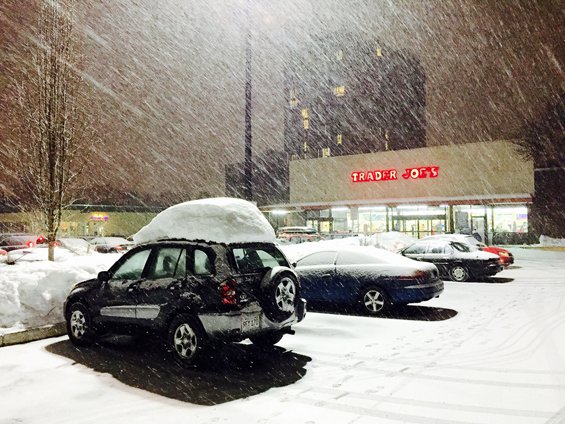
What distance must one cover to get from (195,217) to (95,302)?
202 centimetres

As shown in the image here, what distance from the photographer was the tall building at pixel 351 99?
67.8 meters

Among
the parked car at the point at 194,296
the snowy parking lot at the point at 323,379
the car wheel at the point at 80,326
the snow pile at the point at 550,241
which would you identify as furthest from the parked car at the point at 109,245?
the snow pile at the point at 550,241

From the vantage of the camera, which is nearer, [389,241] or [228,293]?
[228,293]

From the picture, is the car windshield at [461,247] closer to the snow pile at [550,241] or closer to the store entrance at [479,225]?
the snow pile at [550,241]

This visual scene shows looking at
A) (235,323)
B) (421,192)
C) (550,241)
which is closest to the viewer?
(235,323)

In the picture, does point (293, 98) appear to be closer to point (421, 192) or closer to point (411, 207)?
point (421, 192)

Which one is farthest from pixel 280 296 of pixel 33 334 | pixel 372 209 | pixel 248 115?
pixel 372 209

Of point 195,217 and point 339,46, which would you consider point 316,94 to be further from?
point 195,217

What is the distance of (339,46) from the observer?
76.6 m

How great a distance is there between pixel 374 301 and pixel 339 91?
67950 millimetres

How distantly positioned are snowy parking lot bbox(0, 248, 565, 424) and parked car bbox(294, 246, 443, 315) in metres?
0.86

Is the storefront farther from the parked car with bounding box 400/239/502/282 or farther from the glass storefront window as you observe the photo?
the parked car with bounding box 400/239/502/282

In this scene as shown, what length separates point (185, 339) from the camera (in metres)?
6.32

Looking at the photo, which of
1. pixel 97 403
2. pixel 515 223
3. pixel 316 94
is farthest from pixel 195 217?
pixel 316 94
